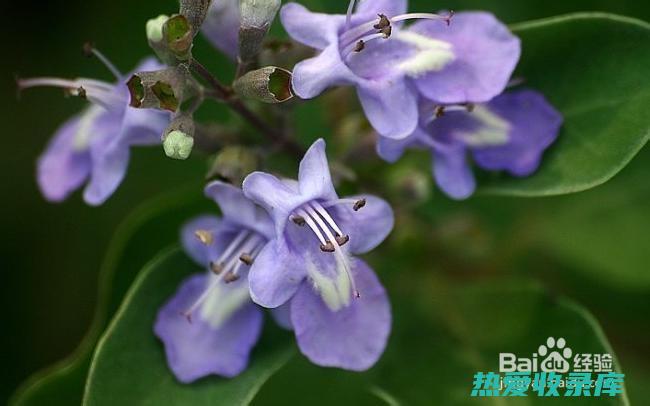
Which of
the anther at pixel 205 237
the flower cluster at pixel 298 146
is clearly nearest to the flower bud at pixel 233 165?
the flower cluster at pixel 298 146

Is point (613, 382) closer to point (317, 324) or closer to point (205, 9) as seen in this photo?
point (317, 324)

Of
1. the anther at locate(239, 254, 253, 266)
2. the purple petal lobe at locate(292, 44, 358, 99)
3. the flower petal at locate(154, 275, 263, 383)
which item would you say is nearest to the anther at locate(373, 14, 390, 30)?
the purple petal lobe at locate(292, 44, 358, 99)

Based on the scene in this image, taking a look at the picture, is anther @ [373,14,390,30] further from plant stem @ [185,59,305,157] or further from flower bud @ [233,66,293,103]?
plant stem @ [185,59,305,157]

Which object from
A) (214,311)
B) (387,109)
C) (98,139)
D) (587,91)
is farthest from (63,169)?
(587,91)

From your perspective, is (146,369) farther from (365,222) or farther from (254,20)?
(254,20)

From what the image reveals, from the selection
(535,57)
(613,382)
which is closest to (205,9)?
(535,57)

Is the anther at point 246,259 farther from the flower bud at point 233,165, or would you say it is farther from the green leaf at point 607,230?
the green leaf at point 607,230

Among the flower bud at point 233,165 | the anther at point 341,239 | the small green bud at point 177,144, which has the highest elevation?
the small green bud at point 177,144
